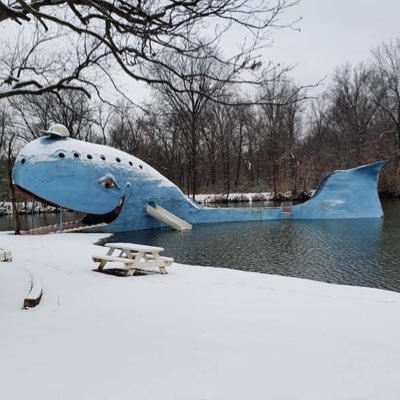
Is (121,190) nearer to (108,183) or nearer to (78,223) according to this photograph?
(108,183)

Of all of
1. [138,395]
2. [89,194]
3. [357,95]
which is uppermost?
[357,95]

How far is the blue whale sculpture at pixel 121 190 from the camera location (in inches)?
637

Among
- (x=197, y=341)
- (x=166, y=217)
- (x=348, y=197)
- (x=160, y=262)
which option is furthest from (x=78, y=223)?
(x=197, y=341)

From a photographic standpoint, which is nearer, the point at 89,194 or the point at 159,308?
the point at 159,308

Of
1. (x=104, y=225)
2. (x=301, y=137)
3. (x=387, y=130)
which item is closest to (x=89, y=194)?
(x=104, y=225)

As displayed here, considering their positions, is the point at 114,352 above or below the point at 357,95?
below

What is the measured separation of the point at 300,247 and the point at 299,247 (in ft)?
0.09

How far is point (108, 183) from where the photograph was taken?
16.9 m

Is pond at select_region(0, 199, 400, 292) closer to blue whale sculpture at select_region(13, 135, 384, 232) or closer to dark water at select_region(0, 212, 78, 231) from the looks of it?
blue whale sculpture at select_region(13, 135, 384, 232)

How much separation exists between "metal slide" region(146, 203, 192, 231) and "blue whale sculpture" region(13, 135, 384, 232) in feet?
0.46

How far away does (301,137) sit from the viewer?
54656 millimetres

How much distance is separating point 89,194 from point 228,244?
5904mm

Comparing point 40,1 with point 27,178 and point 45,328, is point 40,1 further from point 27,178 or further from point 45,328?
point 27,178

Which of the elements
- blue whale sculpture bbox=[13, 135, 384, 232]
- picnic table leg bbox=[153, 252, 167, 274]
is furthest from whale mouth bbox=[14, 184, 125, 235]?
picnic table leg bbox=[153, 252, 167, 274]
